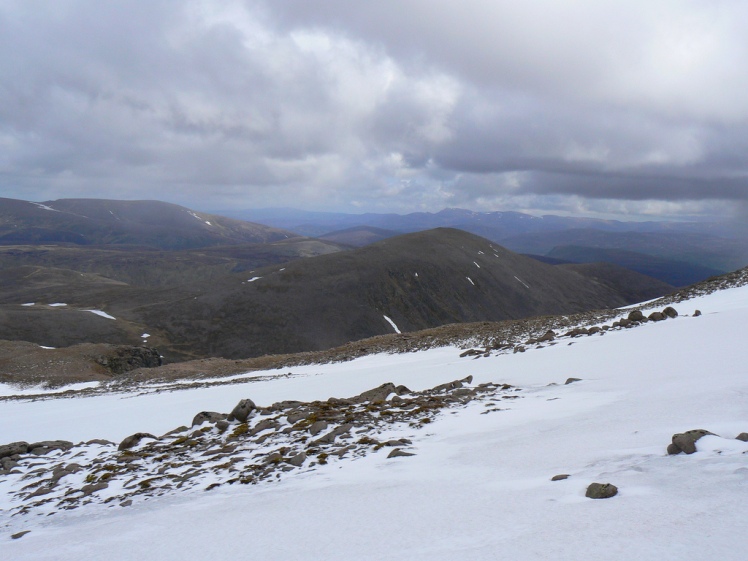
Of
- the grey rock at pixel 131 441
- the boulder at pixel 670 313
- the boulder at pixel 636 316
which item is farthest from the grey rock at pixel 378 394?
the boulder at pixel 670 313

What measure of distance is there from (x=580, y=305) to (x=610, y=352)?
134 metres

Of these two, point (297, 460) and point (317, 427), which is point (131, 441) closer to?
point (317, 427)

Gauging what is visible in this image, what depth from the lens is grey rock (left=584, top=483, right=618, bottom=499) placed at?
16.1ft

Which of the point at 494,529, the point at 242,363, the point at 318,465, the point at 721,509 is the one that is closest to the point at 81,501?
the point at 318,465

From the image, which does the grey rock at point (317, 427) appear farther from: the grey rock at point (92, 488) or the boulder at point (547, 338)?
the boulder at point (547, 338)

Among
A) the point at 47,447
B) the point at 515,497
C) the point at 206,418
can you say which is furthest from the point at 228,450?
the point at 515,497

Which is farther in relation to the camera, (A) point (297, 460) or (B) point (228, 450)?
(B) point (228, 450)

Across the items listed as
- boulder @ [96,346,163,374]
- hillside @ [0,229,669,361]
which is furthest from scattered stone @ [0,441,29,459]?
hillside @ [0,229,669,361]

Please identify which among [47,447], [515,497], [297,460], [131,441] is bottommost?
[47,447]

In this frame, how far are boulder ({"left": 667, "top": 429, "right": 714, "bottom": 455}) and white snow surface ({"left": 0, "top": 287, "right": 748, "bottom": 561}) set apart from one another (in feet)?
0.40

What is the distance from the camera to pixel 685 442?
18.8 ft

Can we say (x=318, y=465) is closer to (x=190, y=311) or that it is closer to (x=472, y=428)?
(x=472, y=428)

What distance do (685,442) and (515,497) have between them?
2.37m

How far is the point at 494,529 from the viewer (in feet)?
15.1
